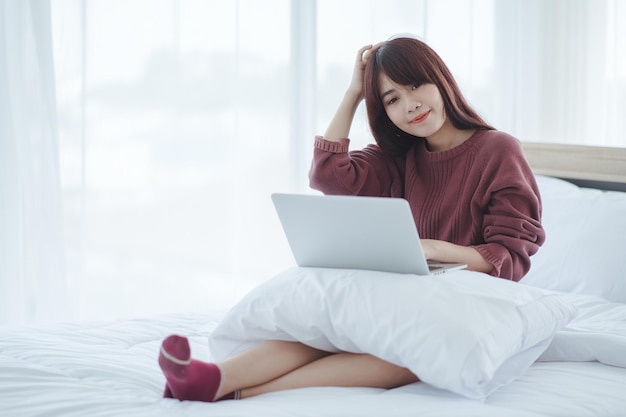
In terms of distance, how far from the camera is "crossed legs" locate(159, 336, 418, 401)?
1.26 meters

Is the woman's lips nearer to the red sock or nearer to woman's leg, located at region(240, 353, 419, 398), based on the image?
woman's leg, located at region(240, 353, 419, 398)

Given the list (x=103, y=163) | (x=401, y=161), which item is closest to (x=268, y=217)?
(x=103, y=163)

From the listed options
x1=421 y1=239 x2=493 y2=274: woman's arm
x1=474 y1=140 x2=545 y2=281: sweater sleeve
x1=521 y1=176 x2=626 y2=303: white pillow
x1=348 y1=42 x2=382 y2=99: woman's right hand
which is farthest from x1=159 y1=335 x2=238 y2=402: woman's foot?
x1=521 y1=176 x2=626 y2=303: white pillow

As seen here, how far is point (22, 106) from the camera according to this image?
220 cm

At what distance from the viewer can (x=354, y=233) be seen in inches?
53.9

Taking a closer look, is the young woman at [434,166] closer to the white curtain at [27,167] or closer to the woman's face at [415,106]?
A: the woman's face at [415,106]

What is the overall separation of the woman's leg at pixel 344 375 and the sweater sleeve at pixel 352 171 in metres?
0.74

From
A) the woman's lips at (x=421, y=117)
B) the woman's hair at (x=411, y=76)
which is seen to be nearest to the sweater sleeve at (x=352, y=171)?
the woman's hair at (x=411, y=76)

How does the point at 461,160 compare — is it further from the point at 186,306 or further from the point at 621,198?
the point at 186,306

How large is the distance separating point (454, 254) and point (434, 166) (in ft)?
1.18

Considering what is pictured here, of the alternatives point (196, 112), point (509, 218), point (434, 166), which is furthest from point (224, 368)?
point (196, 112)

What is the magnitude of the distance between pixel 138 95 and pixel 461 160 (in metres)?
1.16

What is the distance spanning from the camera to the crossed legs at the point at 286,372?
1.26m

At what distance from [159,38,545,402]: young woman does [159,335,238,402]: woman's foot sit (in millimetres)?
159
